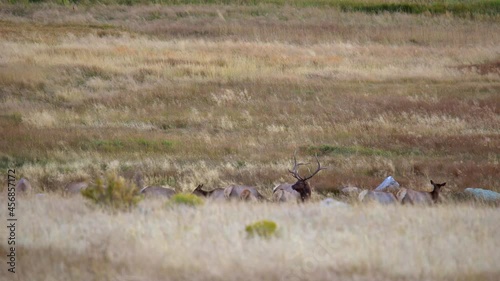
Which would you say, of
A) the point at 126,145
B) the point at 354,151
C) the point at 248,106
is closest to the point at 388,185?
the point at 354,151

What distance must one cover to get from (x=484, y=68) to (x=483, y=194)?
19.4 meters

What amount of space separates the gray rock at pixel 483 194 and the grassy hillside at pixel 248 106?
1069mm

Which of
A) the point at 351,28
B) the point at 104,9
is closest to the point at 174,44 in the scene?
the point at 351,28

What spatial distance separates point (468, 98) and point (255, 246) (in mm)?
18423

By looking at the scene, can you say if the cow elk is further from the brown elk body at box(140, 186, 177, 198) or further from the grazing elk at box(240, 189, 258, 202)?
the grazing elk at box(240, 189, 258, 202)

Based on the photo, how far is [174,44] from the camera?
123 ft

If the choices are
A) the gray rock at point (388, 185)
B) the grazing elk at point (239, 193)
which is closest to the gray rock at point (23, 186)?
the grazing elk at point (239, 193)

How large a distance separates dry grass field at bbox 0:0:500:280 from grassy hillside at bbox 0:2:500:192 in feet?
0.26

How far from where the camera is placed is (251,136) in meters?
20.2

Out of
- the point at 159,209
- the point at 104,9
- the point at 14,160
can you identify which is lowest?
the point at 104,9

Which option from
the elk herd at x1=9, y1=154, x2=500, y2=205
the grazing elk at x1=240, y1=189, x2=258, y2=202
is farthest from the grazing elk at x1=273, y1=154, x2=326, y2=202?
the grazing elk at x1=240, y1=189, x2=258, y2=202

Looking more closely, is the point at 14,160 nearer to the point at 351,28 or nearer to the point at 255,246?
the point at 255,246

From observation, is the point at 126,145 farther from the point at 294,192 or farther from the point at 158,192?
the point at 294,192

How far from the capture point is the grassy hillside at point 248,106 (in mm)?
16984
